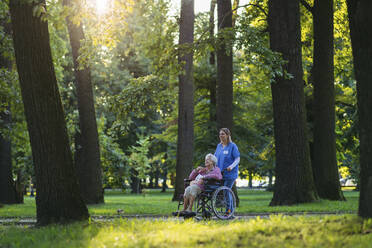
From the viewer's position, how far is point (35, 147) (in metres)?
9.47

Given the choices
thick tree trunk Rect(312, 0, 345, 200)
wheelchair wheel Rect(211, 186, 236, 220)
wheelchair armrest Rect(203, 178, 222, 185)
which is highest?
thick tree trunk Rect(312, 0, 345, 200)

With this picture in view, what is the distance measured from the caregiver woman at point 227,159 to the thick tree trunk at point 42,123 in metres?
3.68

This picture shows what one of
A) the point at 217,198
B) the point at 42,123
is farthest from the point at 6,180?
the point at 42,123

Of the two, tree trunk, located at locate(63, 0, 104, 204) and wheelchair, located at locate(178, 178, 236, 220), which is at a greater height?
tree trunk, located at locate(63, 0, 104, 204)

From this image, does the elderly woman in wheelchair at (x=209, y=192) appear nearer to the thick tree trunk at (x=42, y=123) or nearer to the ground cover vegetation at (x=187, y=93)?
the ground cover vegetation at (x=187, y=93)

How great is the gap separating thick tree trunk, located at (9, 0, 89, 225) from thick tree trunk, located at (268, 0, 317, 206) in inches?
300

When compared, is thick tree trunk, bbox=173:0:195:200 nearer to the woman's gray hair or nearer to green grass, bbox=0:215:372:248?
the woman's gray hair

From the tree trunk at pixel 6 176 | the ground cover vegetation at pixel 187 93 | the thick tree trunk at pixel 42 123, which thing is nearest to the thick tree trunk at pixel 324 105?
the ground cover vegetation at pixel 187 93

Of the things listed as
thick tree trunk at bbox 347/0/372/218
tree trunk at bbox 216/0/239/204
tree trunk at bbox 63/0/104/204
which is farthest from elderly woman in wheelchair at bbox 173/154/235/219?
tree trunk at bbox 63/0/104/204

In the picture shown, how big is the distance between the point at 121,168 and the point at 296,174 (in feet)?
61.7

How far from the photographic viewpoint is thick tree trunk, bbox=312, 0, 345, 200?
750 inches

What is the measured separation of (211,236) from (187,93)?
15371 mm

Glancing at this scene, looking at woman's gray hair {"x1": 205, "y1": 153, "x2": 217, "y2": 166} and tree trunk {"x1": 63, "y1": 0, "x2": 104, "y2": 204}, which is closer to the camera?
woman's gray hair {"x1": 205, "y1": 153, "x2": 217, "y2": 166}

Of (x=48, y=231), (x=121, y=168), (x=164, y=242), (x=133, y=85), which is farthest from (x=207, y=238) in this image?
(x=121, y=168)
